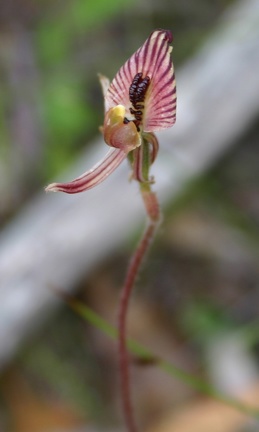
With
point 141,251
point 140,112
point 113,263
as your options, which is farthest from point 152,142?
point 113,263

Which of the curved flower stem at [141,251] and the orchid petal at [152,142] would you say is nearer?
the orchid petal at [152,142]

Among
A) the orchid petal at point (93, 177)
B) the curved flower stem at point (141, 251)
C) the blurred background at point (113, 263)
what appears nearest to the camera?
the orchid petal at point (93, 177)

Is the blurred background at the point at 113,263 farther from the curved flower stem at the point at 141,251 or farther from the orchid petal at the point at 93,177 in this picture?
the orchid petal at the point at 93,177

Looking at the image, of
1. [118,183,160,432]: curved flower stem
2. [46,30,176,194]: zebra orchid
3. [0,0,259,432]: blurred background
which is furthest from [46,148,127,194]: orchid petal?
[0,0,259,432]: blurred background

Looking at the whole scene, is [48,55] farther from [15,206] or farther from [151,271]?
[151,271]

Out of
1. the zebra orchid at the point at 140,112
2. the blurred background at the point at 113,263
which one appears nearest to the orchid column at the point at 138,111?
the zebra orchid at the point at 140,112

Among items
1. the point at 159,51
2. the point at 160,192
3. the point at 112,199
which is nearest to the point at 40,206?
the point at 112,199

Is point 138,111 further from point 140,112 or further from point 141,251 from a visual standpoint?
point 141,251
